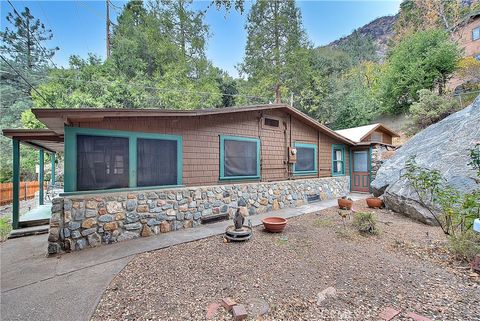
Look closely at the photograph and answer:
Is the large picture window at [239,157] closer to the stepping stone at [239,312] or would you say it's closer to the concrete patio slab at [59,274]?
the concrete patio slab at [59,274]

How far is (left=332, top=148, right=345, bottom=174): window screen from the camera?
9.63m

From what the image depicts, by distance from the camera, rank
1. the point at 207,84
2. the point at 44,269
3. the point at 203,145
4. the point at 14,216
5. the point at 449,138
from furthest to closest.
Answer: the point at 207,84, the point at 449,138, the point at 203,145, the point at 14,216, the point at 44,269

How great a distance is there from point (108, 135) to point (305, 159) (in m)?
6.46

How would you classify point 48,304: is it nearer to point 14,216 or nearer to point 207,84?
point 14,216

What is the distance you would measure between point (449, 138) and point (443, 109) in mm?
9044

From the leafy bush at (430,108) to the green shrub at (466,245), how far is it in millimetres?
12927

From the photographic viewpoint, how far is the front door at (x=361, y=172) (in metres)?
10.4

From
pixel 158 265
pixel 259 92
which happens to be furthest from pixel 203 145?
pixel 259 92

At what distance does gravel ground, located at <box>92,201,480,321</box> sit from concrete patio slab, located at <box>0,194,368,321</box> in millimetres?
207

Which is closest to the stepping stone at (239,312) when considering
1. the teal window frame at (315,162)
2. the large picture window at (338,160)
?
the teal window frame at (315,162)

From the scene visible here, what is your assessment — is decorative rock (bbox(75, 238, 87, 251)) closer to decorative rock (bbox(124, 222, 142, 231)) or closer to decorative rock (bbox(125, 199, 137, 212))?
decorative rock (bbox(124, 222, 142, 231))

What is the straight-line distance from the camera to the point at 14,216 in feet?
17.0

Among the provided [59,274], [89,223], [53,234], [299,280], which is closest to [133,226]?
[89,223]

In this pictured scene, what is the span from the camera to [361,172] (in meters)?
10.6
